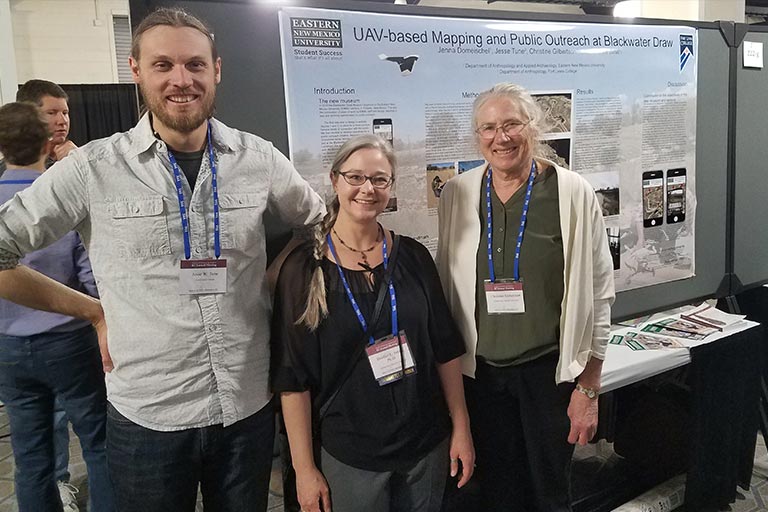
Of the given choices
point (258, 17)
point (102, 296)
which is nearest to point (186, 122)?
point (102, 296)

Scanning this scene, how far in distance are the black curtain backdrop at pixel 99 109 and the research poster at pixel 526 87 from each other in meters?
5.42

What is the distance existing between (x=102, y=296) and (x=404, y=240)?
72cm

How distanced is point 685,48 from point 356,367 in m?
1.99

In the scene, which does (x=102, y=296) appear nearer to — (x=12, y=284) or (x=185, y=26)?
(x=12, y=284)

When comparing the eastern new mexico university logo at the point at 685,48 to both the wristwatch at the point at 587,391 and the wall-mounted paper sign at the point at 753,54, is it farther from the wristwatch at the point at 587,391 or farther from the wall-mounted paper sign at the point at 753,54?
the wristwatch at the point at 587,391

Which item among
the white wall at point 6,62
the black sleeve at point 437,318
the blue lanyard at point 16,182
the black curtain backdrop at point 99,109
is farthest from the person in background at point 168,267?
the black curtain backdrop at point 99,109

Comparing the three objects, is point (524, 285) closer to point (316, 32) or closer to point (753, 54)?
point (316, 32)

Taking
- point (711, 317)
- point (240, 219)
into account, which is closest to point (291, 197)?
point (240, 219)

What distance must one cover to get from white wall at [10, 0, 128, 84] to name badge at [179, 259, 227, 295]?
6.68 meters

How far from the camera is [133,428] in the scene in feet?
4.18

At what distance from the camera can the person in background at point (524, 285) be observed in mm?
1590

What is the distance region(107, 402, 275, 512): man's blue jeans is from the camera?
4.20ft

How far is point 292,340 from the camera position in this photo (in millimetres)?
1364

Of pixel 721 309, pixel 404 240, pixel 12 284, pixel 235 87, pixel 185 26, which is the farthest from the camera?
pixel 721 309
